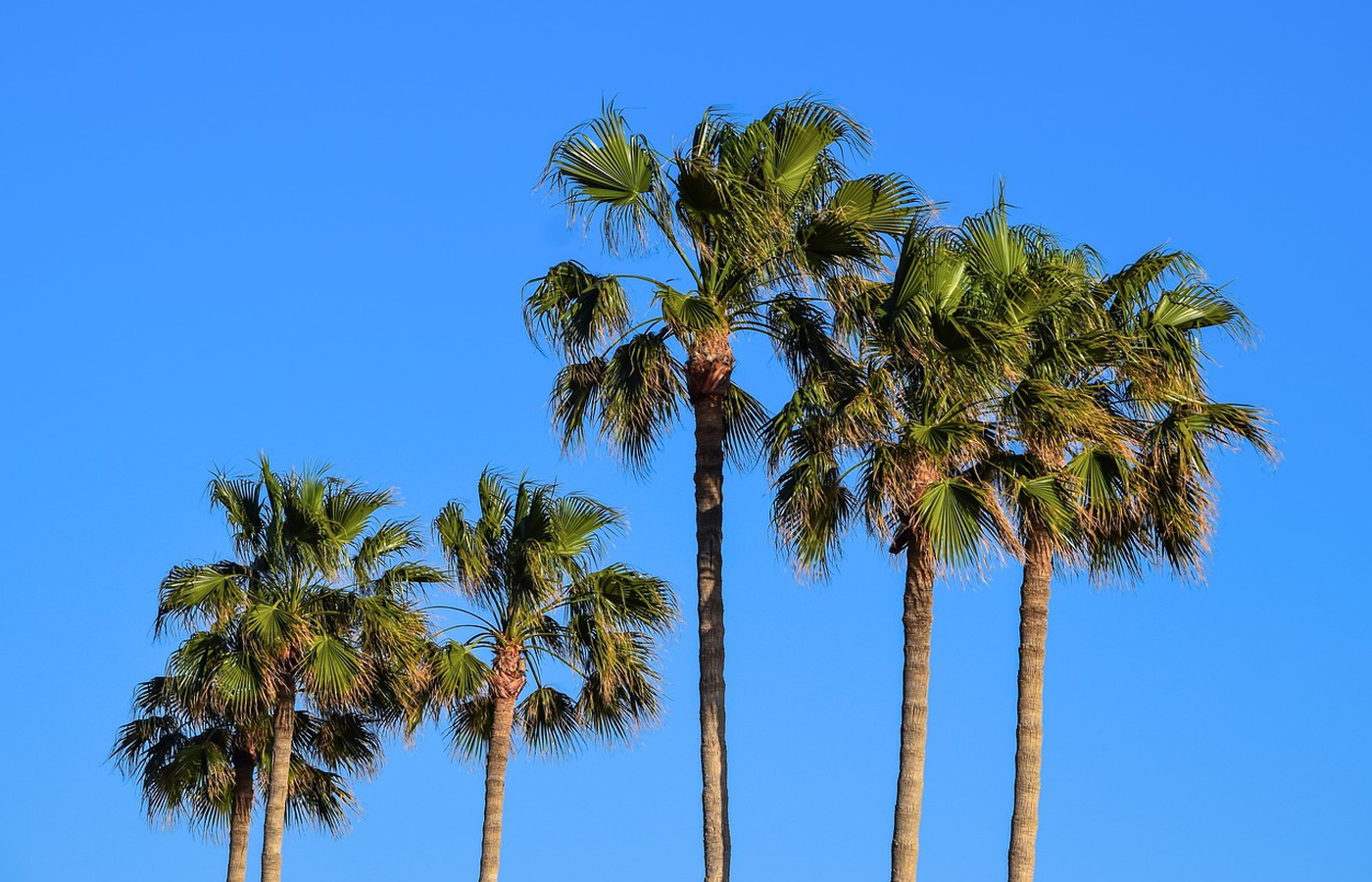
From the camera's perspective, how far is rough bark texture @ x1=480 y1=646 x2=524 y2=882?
29453 millimetres

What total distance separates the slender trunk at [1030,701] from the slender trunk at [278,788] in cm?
1137

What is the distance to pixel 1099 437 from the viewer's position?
78.8ft

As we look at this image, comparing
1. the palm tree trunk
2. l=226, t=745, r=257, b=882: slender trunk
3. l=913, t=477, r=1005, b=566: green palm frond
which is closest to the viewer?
l=913, t=477, r=1005, b=566: green palm frond

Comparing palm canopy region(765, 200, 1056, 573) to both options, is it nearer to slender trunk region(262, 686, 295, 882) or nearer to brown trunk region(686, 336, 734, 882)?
brown trunk region(686, 336, 734, 882)

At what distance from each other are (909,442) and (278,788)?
1226 cm

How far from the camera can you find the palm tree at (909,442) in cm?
2248

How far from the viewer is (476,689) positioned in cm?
3014

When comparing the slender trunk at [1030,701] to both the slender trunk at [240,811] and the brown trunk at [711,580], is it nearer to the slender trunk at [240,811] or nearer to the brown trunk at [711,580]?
the brown trunk at [711,580]

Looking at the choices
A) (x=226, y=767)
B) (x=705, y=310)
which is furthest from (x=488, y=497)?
(x=705, y=310)

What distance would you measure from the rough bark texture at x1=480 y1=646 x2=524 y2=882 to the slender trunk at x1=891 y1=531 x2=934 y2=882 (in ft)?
27.6

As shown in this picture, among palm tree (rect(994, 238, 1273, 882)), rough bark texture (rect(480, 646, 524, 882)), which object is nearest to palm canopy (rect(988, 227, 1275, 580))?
palm tree (rect(994, 238, 1273, 882))

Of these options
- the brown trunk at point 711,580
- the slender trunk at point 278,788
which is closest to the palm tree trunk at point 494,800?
the slender trunk at point 278,788

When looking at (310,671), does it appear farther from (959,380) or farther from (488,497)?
(959,380)

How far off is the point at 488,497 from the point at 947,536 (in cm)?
1020
